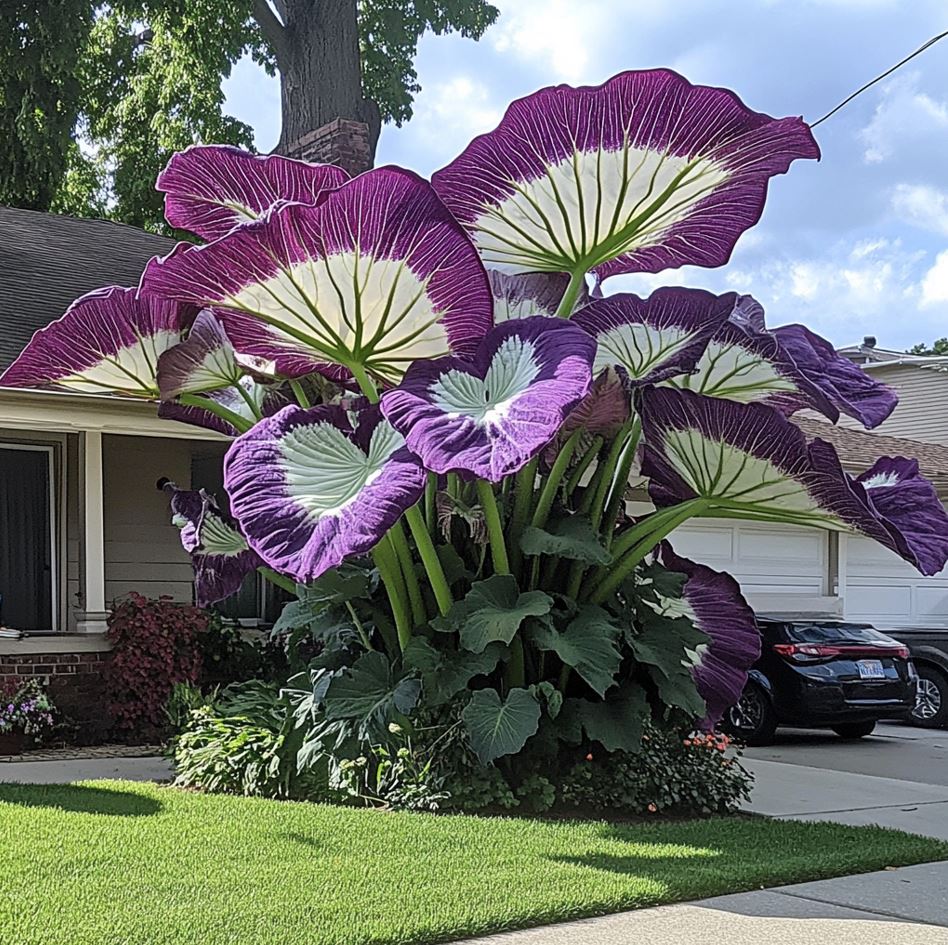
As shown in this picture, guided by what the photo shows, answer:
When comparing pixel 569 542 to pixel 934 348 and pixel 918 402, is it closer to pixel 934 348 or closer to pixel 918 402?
pixel 918 402

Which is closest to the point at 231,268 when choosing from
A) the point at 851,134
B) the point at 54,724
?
the point at 54,724

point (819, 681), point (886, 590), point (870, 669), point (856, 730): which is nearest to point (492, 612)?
point (819, 681)

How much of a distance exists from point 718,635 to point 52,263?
Answer: 8579 mm

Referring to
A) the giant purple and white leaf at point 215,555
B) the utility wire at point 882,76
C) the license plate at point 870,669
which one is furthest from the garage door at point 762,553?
the giant purple and white leaf at point 215,555

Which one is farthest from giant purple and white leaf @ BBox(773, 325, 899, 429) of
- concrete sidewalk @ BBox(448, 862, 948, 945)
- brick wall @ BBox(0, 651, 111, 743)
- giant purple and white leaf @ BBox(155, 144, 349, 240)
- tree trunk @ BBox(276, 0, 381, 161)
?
tree trunk @ BBox(276, 0, 381, 161)

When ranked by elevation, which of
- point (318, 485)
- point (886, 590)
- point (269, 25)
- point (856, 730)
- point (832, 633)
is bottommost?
point (856, 730)

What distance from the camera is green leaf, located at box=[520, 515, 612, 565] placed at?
756 cm

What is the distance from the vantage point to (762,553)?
53.5 ft

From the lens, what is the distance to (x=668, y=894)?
560 cm

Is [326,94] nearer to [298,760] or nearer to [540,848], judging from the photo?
[298,760]

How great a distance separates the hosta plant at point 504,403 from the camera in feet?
22.0

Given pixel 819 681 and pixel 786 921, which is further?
pixel 819 681

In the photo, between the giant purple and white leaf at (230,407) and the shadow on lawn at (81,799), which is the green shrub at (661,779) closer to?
the shadow on lawn at (81,799)

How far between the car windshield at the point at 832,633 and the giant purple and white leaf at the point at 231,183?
263 inches
